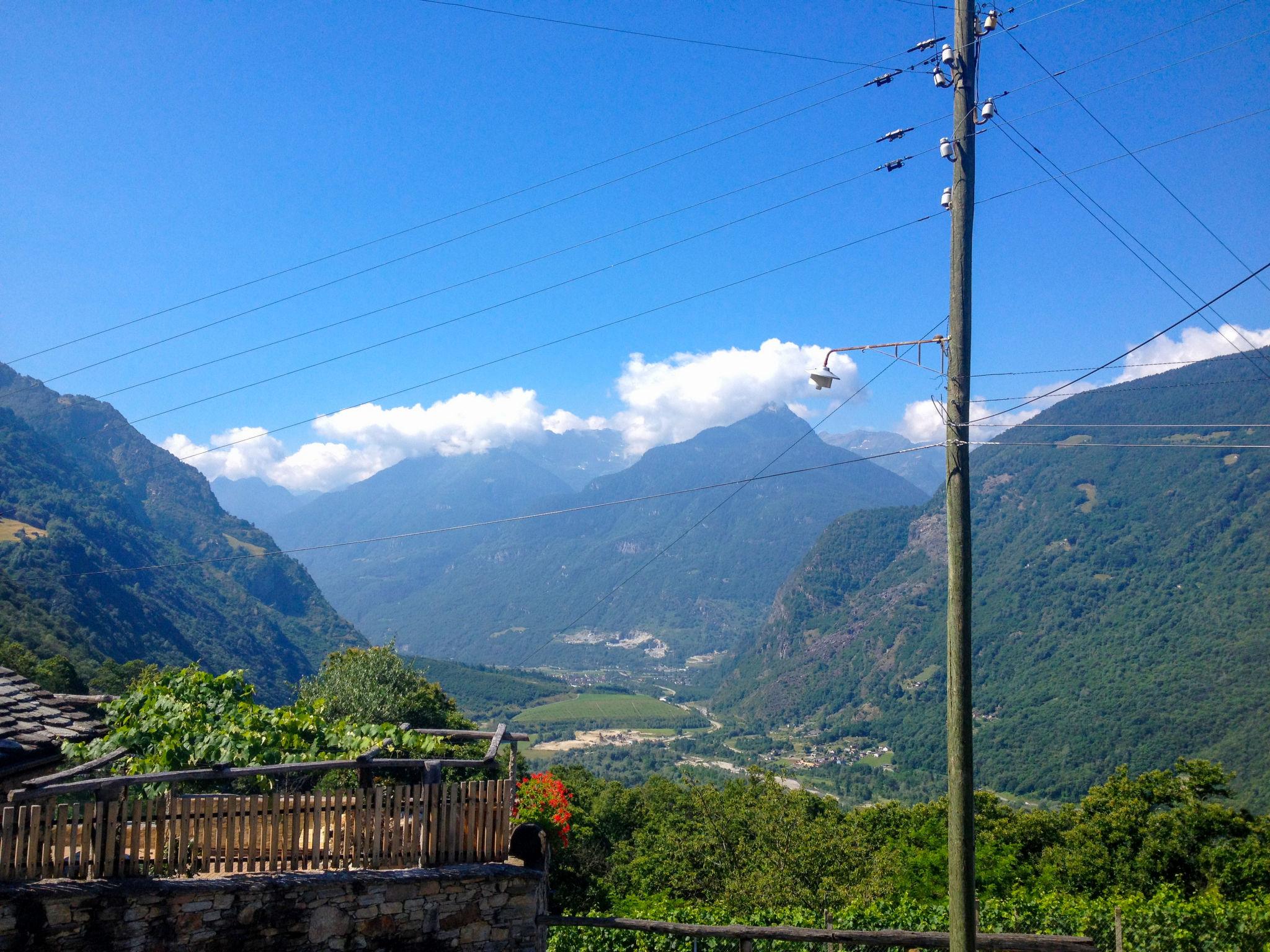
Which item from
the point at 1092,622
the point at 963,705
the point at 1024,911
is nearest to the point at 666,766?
the point at 1092,622

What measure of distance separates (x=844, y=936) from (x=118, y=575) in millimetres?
122296

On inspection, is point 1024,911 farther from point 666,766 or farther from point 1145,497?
point 1145,497

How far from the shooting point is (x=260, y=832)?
8500 mm

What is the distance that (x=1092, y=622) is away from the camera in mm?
147000

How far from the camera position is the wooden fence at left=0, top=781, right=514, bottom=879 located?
778 centimetres

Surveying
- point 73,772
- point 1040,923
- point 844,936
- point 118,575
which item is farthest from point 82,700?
point 118,575

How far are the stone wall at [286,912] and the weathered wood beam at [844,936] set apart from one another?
0.82 meters

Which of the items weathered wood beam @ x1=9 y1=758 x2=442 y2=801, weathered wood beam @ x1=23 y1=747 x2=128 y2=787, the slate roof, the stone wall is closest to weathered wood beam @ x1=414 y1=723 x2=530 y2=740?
weathered wood beam @ x1=9 y1=758 x2=442 y2=801

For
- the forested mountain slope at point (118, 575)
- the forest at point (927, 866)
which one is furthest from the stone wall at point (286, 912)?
the forested mountain slope at point (118, 575)

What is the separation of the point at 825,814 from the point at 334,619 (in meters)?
173

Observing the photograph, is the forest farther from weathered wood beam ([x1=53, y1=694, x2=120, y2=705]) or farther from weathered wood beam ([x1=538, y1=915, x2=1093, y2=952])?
weathered wood beam ([x1=53, y1=694, x2=120, y2=705])

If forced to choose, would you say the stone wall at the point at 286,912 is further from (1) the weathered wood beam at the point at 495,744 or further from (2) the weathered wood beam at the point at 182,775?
(1) the weathered wood beam at the point at 495,744

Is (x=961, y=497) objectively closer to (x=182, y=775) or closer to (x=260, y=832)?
(x=260, y=832)

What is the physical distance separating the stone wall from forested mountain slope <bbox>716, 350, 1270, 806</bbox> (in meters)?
75.5
